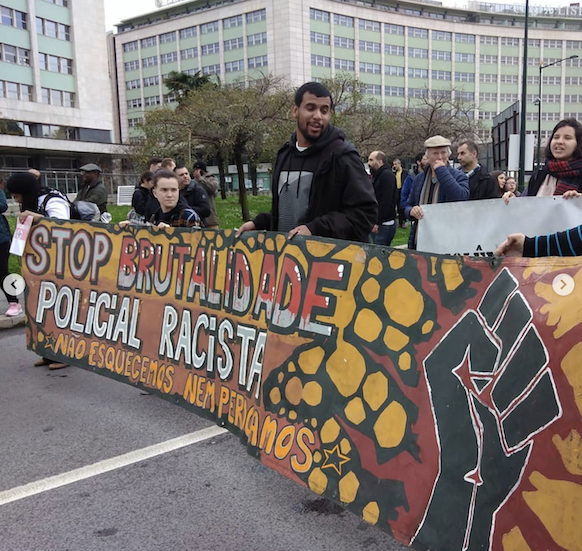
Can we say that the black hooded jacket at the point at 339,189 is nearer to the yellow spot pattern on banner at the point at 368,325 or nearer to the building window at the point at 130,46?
the yellow spot pattern on banner at the point at 368,325

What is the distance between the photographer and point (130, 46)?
9500 cm

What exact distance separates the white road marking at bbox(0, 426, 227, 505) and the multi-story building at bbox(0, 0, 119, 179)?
57.7 m

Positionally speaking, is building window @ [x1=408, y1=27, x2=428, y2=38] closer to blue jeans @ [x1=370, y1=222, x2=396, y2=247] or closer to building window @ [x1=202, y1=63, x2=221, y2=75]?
building window @ [x1=202, y1=63, x2=221, y2=75]

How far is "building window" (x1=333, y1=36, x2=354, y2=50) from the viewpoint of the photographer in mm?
84812

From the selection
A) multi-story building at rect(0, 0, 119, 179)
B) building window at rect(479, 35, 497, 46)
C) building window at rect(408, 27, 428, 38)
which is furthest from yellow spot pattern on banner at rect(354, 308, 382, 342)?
building window at rect(479, 35, 497, 46)

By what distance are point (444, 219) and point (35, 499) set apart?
3414mm

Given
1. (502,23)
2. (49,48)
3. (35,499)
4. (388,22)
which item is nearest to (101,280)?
(35,499)

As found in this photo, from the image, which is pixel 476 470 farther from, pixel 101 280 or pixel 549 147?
pixel 101 280

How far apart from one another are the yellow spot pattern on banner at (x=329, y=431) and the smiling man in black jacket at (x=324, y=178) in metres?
1.07

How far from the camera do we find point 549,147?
406 centimetres

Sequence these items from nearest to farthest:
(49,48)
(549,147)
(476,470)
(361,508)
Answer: (476,470) < (361,508) < (549,147) < (49,48)

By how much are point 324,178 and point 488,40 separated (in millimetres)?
104289

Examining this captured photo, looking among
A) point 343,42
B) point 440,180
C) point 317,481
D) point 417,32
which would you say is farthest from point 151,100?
point 317,481

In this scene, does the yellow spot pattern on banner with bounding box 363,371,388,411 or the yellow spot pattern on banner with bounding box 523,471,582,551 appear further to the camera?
the yellow spot pattern on banner with bounding box 363,371,388,411
